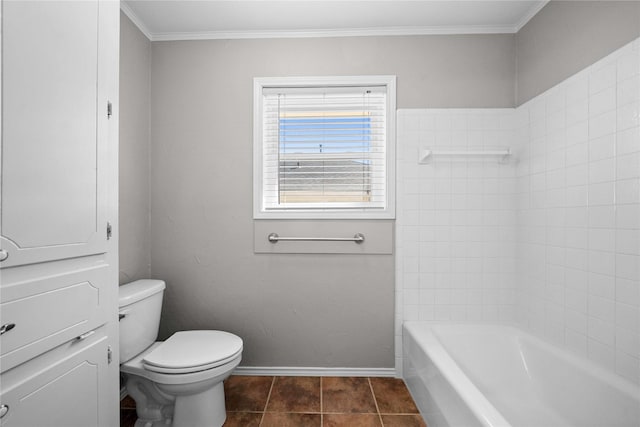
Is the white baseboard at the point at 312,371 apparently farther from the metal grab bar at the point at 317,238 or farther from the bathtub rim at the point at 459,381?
the metal grab bar at the point at 317,238

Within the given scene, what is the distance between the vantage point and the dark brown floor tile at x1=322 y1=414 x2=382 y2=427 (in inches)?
62.0

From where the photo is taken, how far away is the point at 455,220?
1.99m

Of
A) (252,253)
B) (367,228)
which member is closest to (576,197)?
(367,228)

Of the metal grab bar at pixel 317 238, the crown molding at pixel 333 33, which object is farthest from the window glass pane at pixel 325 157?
the crown molding at pixel 333 33

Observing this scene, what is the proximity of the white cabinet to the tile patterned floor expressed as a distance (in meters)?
0.65

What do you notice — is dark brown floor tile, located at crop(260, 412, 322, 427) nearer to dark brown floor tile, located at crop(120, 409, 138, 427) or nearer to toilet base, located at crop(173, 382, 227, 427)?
toilet base, located at crop(173, 382, 227, 427)

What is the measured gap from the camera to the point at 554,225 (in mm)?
1649

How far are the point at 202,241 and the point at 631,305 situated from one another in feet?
7.17

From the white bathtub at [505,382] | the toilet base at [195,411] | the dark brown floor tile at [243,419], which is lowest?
the dark brown floor tile at [243,419]

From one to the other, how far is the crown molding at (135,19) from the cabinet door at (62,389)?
1757 mm

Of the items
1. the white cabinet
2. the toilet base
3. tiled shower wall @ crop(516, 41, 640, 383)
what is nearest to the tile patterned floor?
the toilet base

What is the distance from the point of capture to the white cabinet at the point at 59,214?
85 centimetres

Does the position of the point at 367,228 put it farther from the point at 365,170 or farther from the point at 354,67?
the point at 354,67

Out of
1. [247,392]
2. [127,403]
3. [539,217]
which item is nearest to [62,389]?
[127,403]
